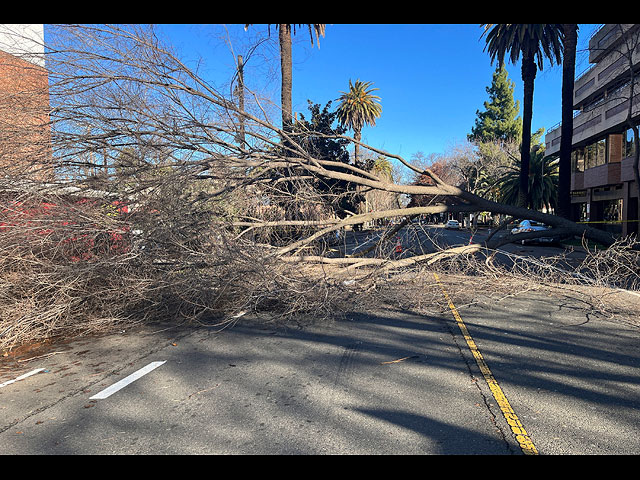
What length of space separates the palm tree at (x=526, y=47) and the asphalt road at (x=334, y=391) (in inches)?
895

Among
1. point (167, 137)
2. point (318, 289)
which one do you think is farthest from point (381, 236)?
point (167, 137)

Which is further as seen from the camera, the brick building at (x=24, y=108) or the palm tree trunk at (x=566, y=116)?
the palm tree trunk at (x=566, y=116)

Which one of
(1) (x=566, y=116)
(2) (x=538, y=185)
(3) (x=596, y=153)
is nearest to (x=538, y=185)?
(2) (x=538, y=185)

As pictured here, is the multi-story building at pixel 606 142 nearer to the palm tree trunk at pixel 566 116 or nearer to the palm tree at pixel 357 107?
the palm tree trunk at pixel 566 116

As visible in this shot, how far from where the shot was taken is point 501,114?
6894 cm

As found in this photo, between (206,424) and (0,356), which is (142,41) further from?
(206,424)

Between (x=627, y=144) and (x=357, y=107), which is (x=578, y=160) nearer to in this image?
(x=627, y=144)

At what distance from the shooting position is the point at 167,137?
797 cm

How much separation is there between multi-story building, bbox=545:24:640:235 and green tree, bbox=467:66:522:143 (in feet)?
112

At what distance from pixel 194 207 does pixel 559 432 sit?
6502 millimetres

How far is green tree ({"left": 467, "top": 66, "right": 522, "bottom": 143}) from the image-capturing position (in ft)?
224

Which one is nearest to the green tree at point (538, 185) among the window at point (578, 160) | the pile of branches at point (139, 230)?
the window at point (578, 160)

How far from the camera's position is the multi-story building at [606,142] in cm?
2497

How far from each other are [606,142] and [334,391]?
32.2m
